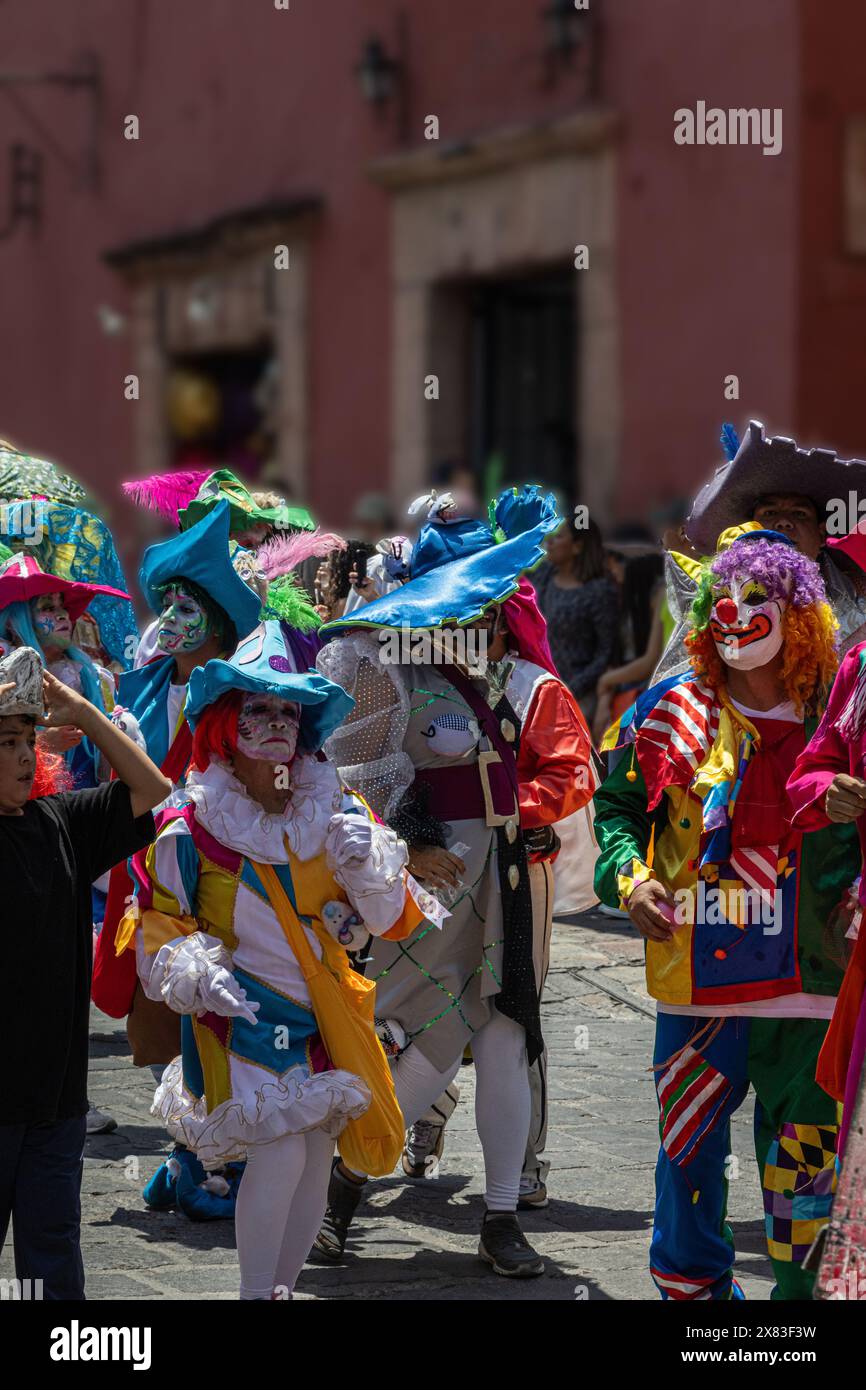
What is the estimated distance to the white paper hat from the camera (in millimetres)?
4613

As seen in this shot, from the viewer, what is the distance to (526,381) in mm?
17172

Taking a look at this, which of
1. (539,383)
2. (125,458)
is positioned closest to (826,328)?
(539,383)

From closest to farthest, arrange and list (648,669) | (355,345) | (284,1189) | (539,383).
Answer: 1. (284,1189)
2. (648,669)
3. (539,383)
4. (355,345)

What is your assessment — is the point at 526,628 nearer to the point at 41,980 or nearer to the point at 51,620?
the point at 51,620

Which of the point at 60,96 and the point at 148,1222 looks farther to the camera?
the point at 60,96

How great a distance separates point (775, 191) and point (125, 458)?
9530mm

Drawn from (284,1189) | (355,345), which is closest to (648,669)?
(284,1189)

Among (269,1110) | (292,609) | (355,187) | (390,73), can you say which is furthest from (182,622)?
(355,187)

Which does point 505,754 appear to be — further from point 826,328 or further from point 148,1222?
point 826,328

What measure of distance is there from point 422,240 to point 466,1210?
11.9 m

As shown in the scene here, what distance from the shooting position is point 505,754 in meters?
6.20

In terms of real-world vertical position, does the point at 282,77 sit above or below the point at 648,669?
above

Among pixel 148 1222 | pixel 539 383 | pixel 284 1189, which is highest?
pixel 539 383
